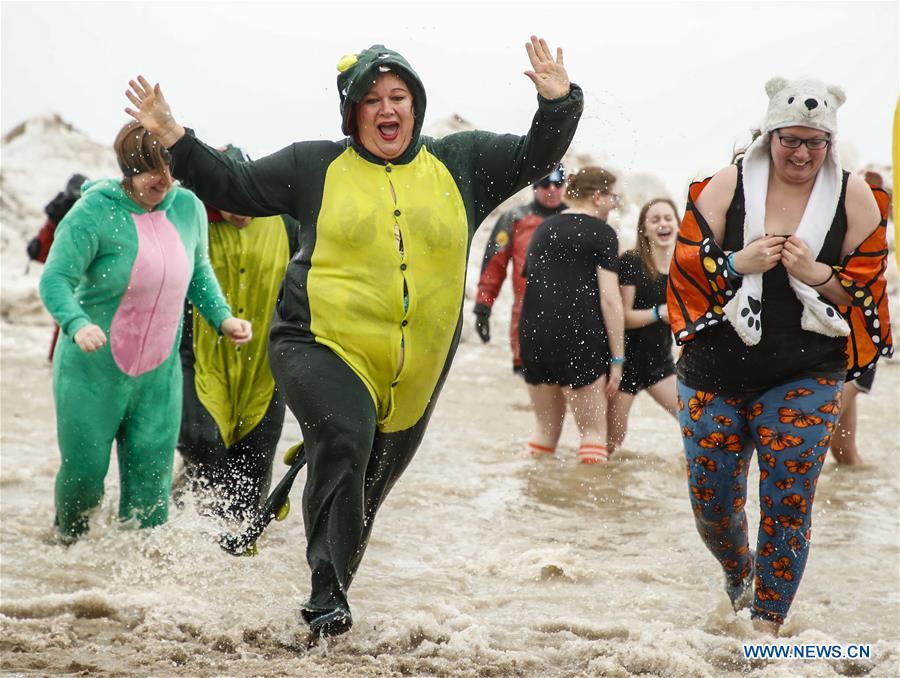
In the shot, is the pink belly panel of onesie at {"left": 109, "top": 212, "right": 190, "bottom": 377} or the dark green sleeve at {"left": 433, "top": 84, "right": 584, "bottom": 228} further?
the pink belly panel of onesie at {"left": 109, "top": 212, "right": 190, "bottom": 377}

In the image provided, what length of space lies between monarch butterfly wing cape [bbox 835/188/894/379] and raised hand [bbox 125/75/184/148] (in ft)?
7.98

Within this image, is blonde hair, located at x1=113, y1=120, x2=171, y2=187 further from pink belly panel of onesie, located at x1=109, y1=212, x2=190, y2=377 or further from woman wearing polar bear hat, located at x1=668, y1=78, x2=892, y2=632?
woman wearing polar bear hat, located at x1=668, y1=78, x2=892, y2=632

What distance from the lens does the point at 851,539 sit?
688cm

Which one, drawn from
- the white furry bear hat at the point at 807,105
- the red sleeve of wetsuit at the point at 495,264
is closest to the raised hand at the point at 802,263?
the white furry bear hat at the point at 807,105

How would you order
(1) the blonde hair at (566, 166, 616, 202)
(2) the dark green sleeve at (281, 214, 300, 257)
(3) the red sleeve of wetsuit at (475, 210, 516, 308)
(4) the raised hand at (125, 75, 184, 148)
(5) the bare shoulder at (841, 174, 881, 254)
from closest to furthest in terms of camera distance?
(4) the raised hand at (125, 75, 184, 148)
(5) the bare shoulder at (841, 174, 881, 254)
(2) the dark green sleeve at (281, 214, 300, 257)
(1) the blonde hair at (566, 166, 616, 202)
(3) the red sleeve of wetsuit at (475, 210, 516, 308)

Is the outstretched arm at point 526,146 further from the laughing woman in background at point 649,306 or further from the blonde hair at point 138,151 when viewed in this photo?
the laughing woman in background at point 649,306

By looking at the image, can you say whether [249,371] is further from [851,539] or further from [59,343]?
[851,539]

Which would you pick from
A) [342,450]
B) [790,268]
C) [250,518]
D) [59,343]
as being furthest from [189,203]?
[790,268]

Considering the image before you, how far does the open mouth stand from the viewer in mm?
4715

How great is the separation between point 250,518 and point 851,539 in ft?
10.4

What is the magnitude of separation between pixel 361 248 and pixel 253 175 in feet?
1.60
